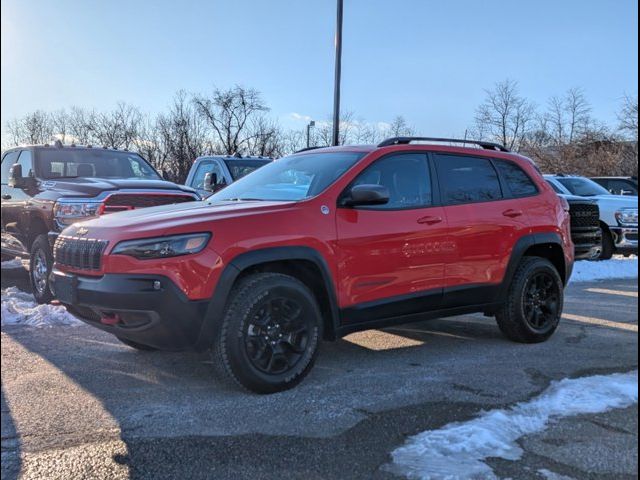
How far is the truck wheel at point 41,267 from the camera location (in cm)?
695

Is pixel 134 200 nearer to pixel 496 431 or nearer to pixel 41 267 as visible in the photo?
pixel 41 267

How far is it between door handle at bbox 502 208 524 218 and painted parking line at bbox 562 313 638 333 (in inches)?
81.0

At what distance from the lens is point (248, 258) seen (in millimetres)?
3996

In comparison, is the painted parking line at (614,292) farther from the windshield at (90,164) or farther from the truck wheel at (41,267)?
the truck wheel at (41,267)

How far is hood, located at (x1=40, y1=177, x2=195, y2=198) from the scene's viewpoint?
7.08 metres

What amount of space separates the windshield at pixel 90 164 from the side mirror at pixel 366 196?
5.13m

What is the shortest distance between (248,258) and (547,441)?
2.16m

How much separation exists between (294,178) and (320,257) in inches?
40.2

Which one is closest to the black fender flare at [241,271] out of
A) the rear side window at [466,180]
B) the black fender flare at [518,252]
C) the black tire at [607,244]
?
the rear side window at [466,180]

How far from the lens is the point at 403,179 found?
5.02 m

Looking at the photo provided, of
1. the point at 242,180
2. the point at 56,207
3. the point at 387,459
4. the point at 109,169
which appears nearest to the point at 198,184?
Answer: the point at 109,169

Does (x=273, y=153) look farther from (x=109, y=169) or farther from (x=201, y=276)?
(x=201, y=276)

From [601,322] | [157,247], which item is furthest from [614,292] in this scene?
[157,247]

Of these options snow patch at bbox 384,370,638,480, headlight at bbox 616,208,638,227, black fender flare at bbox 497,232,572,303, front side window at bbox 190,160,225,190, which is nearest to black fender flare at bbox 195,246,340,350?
snow patch at bbox 384,370,638,480
